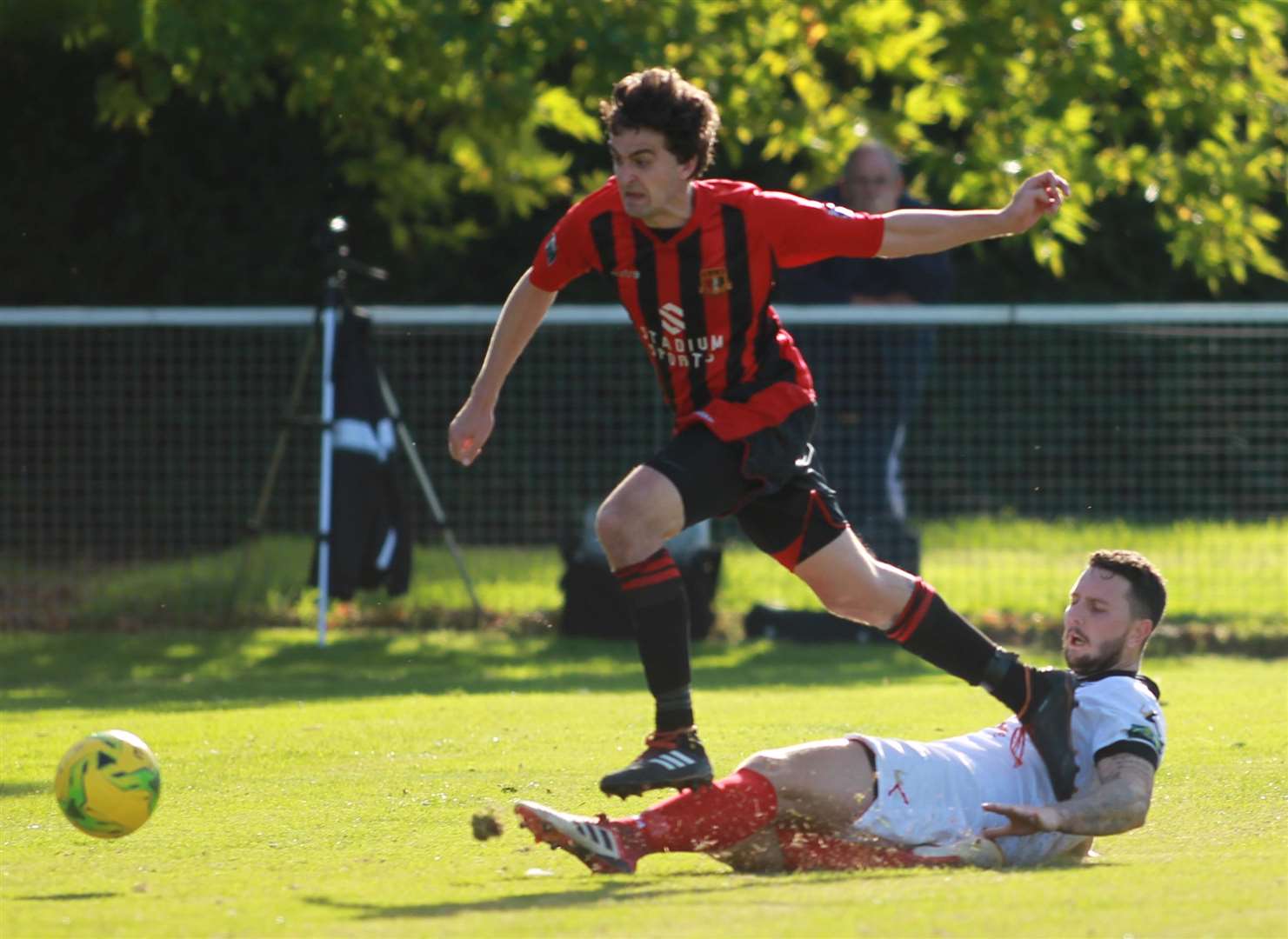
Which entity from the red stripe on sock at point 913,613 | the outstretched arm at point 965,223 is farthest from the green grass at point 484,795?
the outstretched arm at point 965,223

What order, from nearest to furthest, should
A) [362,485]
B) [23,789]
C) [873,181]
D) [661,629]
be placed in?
[661,629] → [23,789] → [362,485] → [873,181]

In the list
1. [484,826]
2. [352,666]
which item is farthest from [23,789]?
[352,666]

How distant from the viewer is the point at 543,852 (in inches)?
215

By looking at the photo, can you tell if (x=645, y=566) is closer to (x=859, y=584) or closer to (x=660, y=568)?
(x=660, y=568)

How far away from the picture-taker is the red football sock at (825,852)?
5160 mm

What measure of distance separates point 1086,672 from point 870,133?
28.2 ft

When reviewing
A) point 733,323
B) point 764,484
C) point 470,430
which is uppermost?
point 733,323

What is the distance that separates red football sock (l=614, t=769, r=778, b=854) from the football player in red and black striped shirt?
2.11ft

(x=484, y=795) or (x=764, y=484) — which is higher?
(x=764, y=484)

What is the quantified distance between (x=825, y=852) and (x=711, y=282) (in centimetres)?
167

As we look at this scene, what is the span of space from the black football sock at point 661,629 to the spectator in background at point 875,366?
20.6 feet

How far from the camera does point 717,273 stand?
576 cm

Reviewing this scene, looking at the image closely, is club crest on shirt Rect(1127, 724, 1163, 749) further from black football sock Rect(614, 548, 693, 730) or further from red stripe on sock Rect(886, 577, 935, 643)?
black football sock Rect(614, 548, 693, 730)

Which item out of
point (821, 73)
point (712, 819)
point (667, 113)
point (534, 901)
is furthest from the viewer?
point (821, 73)
